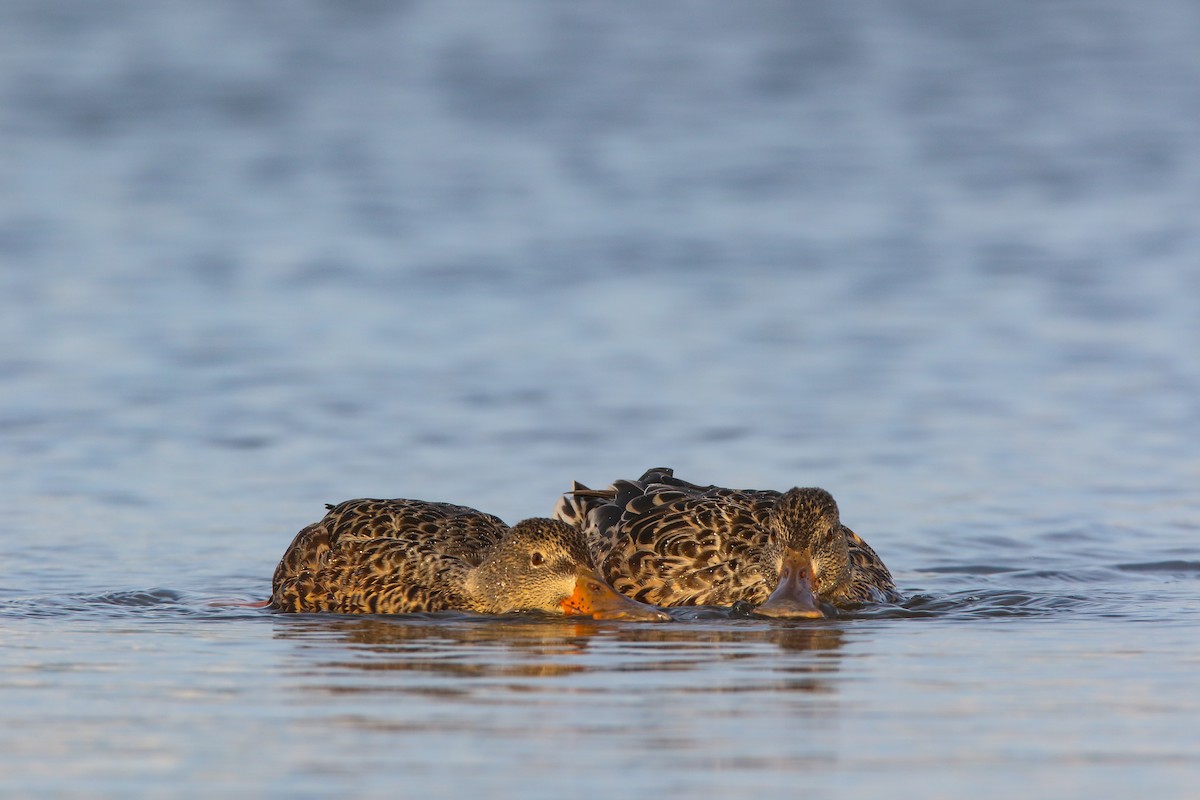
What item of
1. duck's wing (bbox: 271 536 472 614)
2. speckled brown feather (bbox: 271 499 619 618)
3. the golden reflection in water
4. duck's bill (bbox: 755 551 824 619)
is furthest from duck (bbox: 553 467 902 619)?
duck's wing (bbox: 271 536 472 614)

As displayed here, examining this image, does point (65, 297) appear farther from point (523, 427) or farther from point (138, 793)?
point (138, 793)

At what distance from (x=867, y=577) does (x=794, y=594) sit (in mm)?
854

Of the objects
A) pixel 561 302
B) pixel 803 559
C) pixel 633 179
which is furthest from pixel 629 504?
pixel 633 179

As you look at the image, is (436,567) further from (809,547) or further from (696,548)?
(809,547)

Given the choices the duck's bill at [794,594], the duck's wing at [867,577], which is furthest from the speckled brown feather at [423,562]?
the duck's wing at [867,577]

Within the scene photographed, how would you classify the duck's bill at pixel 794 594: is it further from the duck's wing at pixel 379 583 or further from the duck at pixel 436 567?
the duck's wing at pixel 379 583

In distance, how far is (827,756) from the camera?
6047mm

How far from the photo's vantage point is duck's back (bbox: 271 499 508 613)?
10516mm

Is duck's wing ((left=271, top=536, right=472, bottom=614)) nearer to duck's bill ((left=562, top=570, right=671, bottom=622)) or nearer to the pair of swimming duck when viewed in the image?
the pair of swimming duck

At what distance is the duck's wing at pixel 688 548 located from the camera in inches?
421

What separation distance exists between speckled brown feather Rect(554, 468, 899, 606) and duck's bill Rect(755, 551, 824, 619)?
257 millimetres

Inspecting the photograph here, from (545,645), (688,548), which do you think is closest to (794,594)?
(688,548)

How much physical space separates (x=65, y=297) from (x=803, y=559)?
10.9m

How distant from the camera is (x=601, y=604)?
9.84 m
